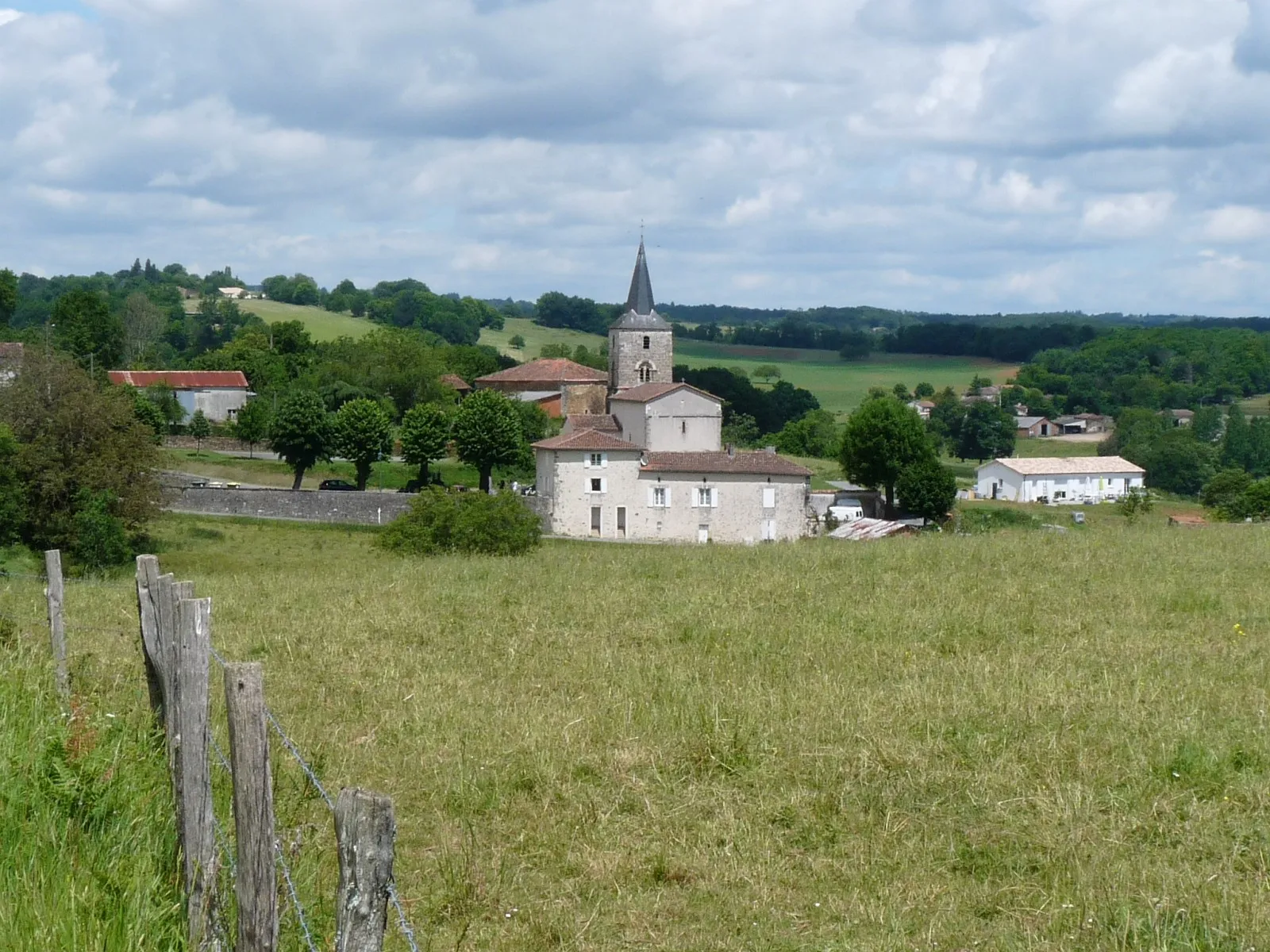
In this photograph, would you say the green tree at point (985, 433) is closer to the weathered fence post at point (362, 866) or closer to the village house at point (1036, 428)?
the village house at point (1036, 428)

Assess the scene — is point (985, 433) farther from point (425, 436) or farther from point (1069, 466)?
point (425, 436)

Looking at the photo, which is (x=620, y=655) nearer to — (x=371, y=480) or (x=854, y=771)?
(x=854, y=771)

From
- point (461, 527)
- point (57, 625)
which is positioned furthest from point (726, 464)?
point (57, 625)

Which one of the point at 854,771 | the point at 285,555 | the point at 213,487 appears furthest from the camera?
the point at 213,487

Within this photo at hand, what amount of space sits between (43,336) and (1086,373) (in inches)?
5023

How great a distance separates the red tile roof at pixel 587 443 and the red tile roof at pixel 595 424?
340 centimetres

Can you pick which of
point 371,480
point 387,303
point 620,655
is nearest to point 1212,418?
point 371,480

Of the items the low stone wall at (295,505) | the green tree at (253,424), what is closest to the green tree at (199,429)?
the green tree at (253,424)

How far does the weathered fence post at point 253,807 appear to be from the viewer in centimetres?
372

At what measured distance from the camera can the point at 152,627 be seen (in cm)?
580

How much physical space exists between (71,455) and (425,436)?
95.8 feet

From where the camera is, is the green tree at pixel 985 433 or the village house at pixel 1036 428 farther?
the village house at pixel 1036 428

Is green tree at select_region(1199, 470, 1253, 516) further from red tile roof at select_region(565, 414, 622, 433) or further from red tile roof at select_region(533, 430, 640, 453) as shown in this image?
red tile roof at select_region(533, 430, 640, 453)

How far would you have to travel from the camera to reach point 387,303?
642 feet
